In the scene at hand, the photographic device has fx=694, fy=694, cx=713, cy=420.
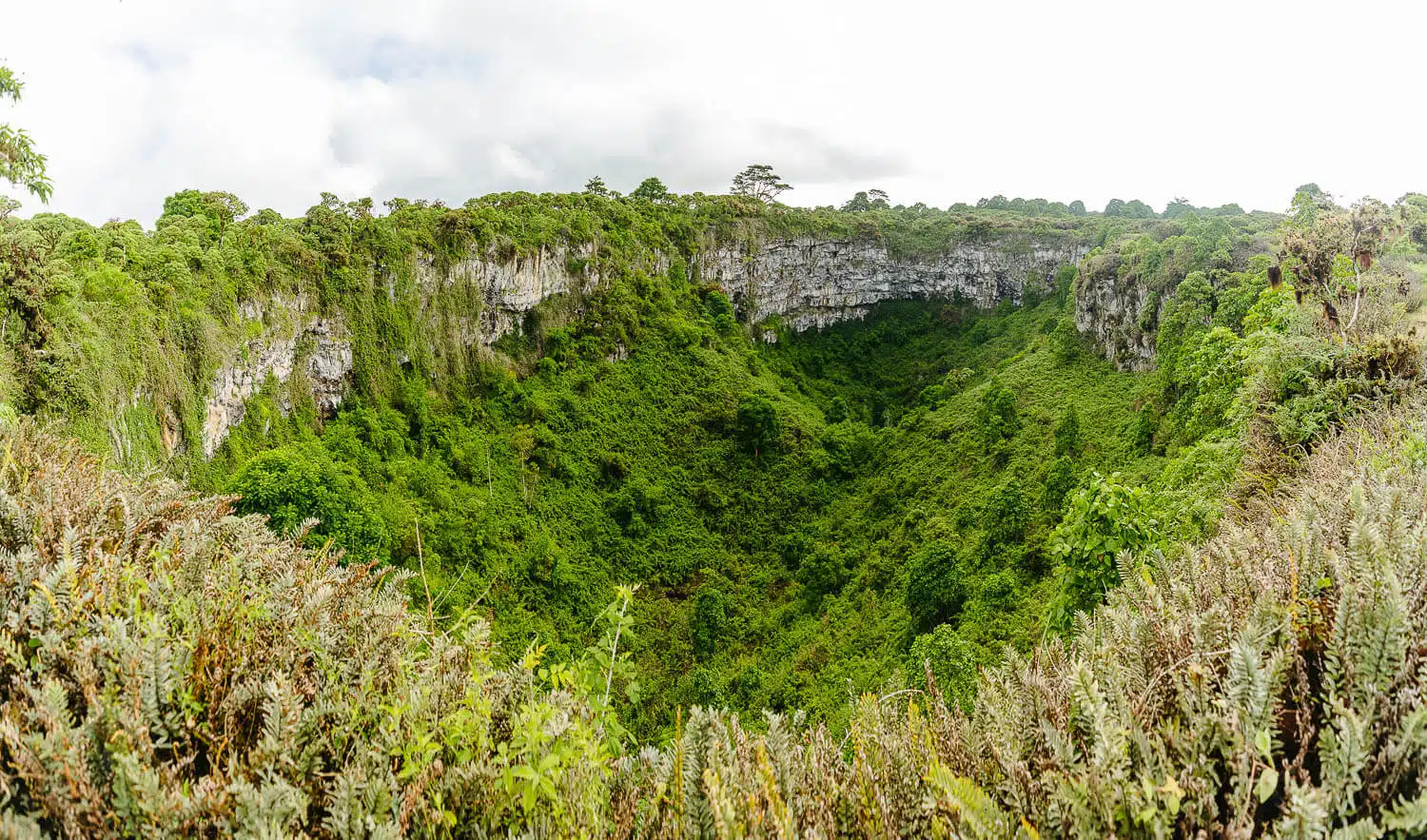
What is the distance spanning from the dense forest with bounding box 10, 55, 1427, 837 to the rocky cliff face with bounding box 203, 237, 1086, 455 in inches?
11.4

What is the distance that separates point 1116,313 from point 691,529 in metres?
26.2

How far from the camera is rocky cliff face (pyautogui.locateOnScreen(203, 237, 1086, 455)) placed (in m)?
25.2

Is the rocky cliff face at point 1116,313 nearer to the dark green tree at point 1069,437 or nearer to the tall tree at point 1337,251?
the dark green tree at point 1069,437

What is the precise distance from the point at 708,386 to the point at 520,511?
14.8m

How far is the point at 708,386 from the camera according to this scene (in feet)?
132

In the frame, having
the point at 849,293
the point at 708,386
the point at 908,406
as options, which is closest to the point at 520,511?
the point at 708,386

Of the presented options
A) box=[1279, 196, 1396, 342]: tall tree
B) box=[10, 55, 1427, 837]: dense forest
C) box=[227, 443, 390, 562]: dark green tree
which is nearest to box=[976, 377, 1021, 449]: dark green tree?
box=[10, 55, 1427, 837]: dense forest

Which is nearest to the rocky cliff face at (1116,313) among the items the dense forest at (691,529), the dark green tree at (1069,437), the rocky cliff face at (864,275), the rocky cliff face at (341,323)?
the dense forest at (691,529)

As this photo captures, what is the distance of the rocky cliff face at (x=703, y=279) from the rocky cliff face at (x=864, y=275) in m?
0.08

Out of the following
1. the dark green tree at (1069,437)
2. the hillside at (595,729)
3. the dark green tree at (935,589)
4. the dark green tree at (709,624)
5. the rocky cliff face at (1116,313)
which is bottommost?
the dark green tree at (709,624)

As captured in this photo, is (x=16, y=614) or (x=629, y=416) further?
(x=629, y=416)

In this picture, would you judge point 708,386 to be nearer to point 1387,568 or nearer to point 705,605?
point 705,605

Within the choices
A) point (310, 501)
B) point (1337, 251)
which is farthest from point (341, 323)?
point (1337, 251)

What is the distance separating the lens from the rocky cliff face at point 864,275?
177 ft
